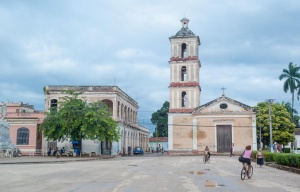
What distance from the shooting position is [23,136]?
154 ft

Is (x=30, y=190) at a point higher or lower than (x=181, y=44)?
lower

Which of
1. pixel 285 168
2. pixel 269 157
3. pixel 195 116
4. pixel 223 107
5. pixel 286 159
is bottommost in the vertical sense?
pixel 285 168

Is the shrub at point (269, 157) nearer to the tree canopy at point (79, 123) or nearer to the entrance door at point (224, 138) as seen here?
the tree canopy at point (79, 123)

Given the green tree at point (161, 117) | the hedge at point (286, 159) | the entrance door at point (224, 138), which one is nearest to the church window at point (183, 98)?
the entrance door at point (224, 138)

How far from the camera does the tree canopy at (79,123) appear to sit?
37906 millimetres

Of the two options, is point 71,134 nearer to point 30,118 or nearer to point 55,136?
point 55,136

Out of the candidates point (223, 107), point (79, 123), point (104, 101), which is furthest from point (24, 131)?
point (223, 107)

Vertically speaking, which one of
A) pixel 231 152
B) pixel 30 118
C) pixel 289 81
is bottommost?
pixel 231 152

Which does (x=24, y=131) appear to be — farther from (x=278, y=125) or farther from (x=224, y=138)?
(x=278, y=125)

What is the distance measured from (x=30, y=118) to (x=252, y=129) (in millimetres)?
28063

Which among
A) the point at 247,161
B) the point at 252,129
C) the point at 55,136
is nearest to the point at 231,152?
the point at 252,129

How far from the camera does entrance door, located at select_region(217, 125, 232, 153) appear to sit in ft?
158

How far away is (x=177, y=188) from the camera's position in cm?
1211

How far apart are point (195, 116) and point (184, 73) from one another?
20.6 ft
